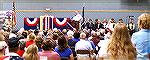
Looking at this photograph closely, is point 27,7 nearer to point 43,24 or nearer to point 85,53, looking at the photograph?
point 43,24

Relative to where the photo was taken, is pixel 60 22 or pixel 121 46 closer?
pixel 121 46

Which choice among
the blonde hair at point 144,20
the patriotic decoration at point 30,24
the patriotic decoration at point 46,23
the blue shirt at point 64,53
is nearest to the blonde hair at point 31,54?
the blonde hair at point 144,20

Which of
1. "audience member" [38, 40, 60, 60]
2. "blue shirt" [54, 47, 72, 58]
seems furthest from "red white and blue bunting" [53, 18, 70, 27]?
"audience member" [38, 40, 60, 60]

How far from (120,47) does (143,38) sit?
1.28ft

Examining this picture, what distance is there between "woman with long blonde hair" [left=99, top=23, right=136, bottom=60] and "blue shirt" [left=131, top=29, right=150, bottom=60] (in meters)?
0.19

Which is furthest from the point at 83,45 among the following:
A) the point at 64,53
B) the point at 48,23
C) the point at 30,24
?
the point at 30,24

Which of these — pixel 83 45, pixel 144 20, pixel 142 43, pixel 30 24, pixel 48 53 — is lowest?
pixel 30 24

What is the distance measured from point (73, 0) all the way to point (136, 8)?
11.0 ft

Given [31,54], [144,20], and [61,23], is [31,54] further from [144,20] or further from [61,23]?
[61,23]

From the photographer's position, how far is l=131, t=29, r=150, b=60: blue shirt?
387 centimetres

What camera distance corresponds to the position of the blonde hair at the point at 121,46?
3625 millimetres

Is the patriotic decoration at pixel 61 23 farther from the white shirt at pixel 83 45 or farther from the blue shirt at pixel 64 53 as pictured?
the blue shirt at pixel 64 53

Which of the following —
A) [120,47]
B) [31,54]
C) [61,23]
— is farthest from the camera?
[61,23]

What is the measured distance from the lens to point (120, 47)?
3.68 meters
